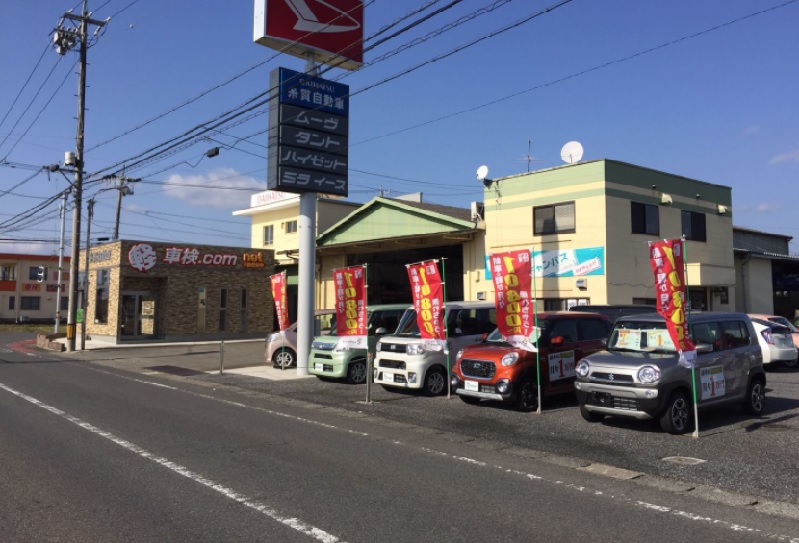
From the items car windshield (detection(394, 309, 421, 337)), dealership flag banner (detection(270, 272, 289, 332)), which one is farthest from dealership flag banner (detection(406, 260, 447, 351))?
dealership flag banner (detection(270, 272, 289, 332))

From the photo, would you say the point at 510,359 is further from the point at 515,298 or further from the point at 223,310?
the point at 223,310

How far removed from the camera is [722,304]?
23.7m

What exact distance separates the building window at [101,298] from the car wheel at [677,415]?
28669 mm

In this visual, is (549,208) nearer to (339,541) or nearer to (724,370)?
(724,370)

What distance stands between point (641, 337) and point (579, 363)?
1.08m

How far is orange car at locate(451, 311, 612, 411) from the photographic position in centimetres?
1091

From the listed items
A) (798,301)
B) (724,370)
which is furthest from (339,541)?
(798,301)

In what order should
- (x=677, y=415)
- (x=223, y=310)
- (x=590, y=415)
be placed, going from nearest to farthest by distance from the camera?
(x=677, y=415)
(x=590, y=415)
(x=223, y=310)

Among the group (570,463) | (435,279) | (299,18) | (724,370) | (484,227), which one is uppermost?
(299,18)

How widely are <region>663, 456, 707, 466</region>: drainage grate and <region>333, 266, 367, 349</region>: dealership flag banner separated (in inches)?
299

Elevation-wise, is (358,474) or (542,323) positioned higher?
(542,323)

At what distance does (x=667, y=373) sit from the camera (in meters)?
8.71

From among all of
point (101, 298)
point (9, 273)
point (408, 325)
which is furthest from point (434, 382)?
point (9, 273)

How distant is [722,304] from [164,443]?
71.7ft
